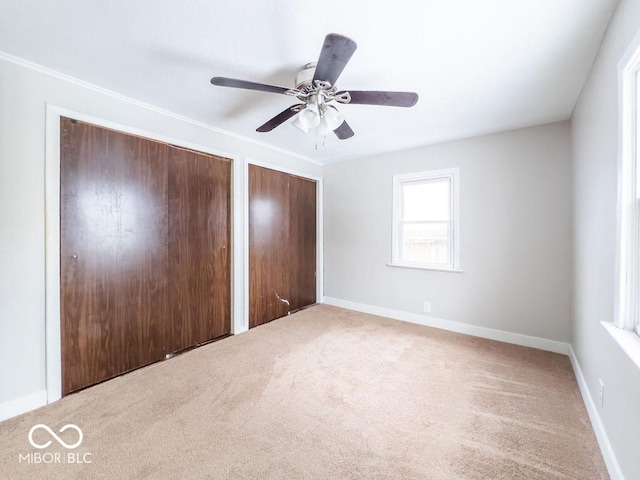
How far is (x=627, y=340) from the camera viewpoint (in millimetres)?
1235

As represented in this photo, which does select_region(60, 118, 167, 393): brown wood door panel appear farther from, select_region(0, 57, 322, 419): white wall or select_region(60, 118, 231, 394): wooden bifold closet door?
select_region(0, 57, 322, 419): white wall

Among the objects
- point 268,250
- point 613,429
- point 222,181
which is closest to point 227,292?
point 268,250

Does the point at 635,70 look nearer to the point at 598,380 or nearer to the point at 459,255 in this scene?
the point at 598,380

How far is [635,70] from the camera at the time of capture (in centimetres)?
125

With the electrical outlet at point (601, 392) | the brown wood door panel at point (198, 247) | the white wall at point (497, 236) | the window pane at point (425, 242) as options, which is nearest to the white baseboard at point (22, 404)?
the brown wood door panel at point (198, 247)

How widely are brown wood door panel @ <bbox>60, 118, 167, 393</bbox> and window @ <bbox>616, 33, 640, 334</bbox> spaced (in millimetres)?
3172

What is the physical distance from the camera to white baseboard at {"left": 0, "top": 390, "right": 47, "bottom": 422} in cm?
175

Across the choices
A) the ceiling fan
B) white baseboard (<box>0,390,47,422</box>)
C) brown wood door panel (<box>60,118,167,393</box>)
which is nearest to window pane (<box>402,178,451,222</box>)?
the ceiling fan

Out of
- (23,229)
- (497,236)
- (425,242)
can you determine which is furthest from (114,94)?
(497,236)

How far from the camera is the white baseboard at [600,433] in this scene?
1299 millimetres

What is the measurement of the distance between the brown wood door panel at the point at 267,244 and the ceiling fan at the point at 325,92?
1522mm

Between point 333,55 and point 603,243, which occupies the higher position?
point 333,55

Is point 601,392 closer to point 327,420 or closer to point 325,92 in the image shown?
point 327,420

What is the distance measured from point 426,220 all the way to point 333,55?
8.73 ft
